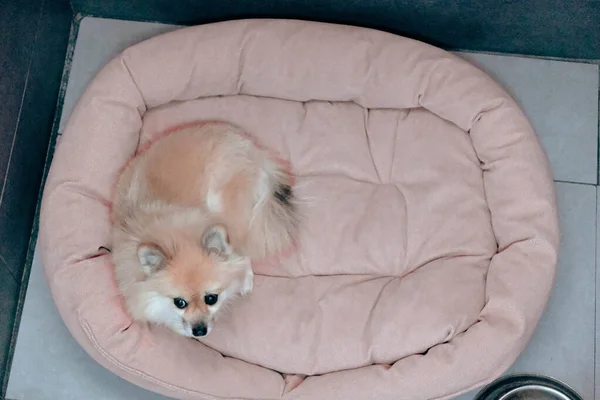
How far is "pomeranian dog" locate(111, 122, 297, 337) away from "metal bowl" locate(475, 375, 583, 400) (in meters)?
0.91

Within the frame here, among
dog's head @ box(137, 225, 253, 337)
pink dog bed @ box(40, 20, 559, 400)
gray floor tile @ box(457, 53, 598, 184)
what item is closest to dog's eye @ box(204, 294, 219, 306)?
dog's head @ box(137, 225, 253, 337)

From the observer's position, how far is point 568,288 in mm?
2443

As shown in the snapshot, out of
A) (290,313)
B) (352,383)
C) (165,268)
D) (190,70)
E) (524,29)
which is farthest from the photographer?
(524,29)

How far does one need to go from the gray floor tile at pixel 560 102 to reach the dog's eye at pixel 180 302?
1.60m

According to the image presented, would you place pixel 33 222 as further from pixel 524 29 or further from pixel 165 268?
pixel 524 29

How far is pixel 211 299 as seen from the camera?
1944 millimetres

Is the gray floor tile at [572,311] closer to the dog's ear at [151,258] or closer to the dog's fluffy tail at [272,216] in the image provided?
the dog's fluffy tail at [272,216]

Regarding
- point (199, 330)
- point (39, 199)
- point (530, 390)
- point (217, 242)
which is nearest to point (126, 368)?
point (199, 330)

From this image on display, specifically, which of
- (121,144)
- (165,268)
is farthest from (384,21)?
(165,268)

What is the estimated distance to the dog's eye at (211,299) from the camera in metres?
1.93

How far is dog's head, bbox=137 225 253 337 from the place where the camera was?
6.04 feet

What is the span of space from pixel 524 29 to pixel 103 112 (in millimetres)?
1705

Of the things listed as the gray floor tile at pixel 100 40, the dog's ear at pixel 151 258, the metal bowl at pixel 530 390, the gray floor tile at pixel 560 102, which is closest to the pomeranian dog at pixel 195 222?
the dog's ear at pixel 151 258

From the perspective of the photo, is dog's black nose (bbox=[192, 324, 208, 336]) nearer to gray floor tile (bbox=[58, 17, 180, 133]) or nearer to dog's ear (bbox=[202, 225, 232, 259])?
dog's ear (bbox=[202, 225, 232, 259])
